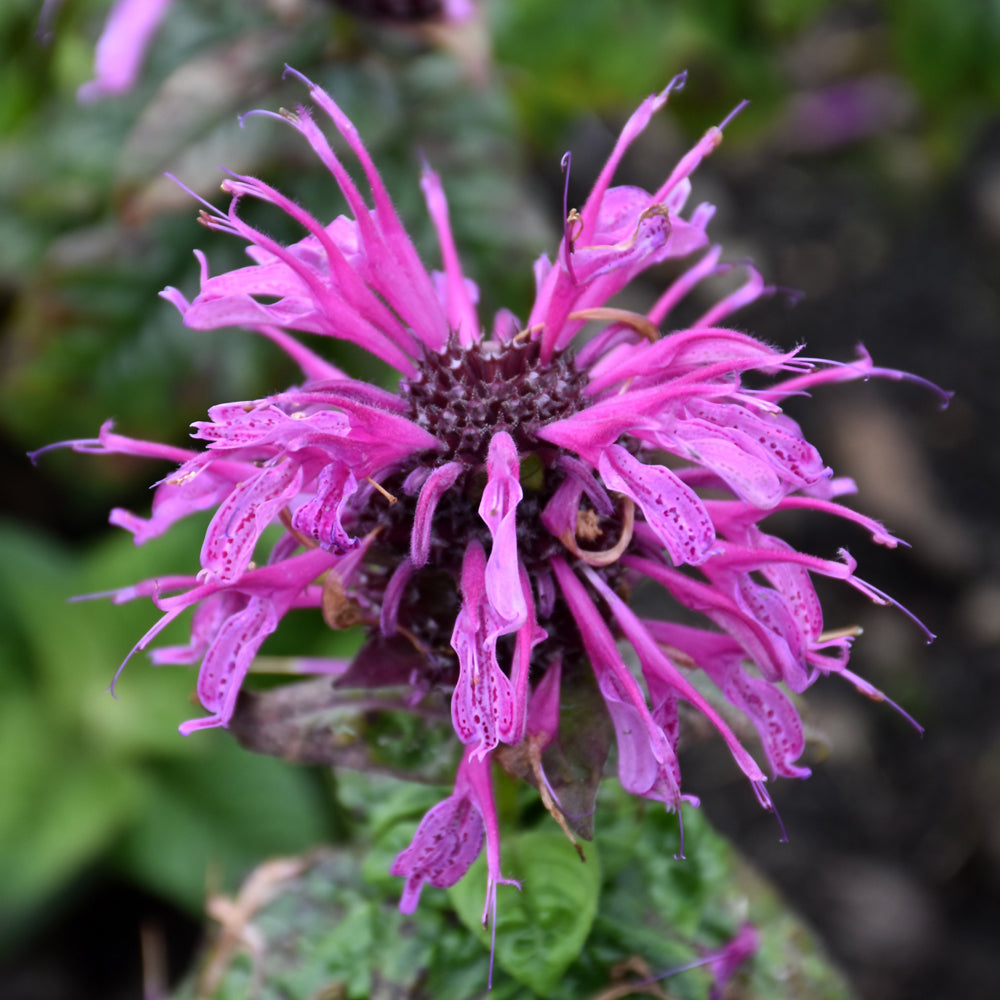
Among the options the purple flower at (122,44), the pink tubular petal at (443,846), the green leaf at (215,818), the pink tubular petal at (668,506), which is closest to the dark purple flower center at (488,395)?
the pink tubular petal at (668,506)

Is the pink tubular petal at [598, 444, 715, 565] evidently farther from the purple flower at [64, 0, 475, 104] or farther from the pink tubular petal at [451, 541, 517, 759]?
the purple flower at [64, 0, 475, 104]

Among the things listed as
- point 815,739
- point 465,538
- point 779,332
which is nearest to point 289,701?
point 465,538

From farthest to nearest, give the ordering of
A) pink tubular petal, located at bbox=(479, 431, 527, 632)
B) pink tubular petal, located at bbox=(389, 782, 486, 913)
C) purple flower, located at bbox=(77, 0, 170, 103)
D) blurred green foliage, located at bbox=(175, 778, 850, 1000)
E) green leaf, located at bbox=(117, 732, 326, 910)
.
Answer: green leaf, located at bbox=(117, 732, 326, 910)
purple flower, located at bbox=(77, 0, 170, 103)
blurred green foliage, located at bbox=(175, 778, 850, 1000)
pink tubular petal, located at bbox=(389, 782, 486, 913)
pink tubular petal, located at bbox=(479, 431, 527, 632)

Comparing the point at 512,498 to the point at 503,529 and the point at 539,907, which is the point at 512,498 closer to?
the point at 503,529

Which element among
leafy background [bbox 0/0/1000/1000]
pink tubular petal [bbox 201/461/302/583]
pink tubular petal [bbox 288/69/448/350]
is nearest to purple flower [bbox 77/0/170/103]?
leafy background [bbox 0/0/1000/1000]

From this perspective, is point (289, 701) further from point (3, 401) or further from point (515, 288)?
point (3, 401)

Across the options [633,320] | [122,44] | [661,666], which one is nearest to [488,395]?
[633,320]

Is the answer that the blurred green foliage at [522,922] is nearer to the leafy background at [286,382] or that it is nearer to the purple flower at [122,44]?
the leafy background at [286,382]
